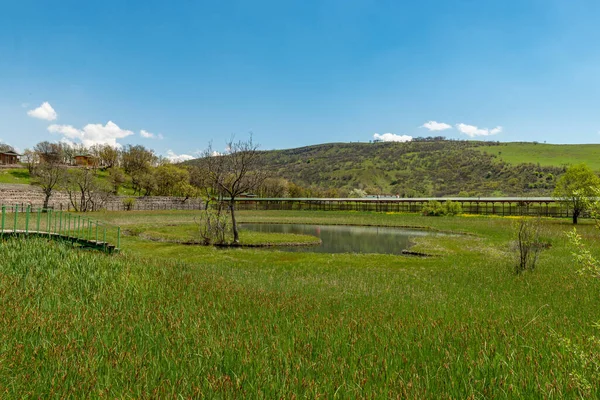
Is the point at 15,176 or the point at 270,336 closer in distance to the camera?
the point at 270,336

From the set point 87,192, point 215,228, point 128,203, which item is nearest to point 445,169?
point 128,203

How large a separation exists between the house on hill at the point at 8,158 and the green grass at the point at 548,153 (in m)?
154

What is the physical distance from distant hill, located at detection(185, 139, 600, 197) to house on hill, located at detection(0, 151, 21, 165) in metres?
64.6

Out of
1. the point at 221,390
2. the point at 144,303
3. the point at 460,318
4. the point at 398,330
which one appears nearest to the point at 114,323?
the point at 144,303

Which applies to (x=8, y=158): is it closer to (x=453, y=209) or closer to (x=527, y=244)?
(x=453, y=209)

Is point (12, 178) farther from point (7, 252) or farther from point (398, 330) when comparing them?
point (398, 330)

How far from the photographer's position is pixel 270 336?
5137 mm

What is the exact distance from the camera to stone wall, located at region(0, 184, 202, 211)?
2138 inches

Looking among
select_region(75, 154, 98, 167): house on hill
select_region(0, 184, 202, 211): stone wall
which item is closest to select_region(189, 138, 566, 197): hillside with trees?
select_region(0, 184, 202, 211): stone wall

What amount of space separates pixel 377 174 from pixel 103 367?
506 ft

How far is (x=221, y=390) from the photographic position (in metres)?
3.44

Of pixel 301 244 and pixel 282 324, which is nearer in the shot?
pixel 282 324

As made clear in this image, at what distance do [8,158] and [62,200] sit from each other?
41.8m

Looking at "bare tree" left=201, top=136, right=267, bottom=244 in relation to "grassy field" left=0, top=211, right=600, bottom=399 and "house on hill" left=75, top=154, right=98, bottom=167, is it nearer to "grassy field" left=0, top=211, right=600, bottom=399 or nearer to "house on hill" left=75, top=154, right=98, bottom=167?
"grassy field" left=0, top=211, right=600, bottom=399
